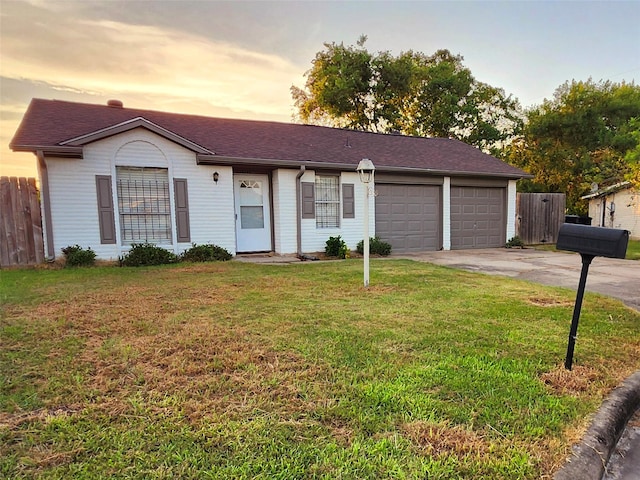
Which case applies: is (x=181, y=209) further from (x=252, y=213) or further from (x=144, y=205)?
(x=252, y=213)

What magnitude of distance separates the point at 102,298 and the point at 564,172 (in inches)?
1057

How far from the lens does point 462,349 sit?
9.81 ft

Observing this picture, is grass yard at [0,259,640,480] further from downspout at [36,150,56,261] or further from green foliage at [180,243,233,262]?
green foliage at [180,243,233,262]

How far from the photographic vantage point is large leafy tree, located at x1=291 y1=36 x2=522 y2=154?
22094mm

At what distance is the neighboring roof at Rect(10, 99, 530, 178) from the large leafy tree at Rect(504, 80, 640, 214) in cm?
1273

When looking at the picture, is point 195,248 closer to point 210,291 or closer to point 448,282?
point 210,291

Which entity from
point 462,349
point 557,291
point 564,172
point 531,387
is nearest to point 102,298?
point 462,349

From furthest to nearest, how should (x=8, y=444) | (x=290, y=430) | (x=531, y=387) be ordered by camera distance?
(x=531, y=387)
(x=290, y=430)
(x=8, y=444)

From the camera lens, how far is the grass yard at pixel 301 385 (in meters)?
1.67

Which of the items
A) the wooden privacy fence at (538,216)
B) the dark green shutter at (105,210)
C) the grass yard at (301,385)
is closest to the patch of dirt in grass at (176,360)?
the grass yard at (301,385)

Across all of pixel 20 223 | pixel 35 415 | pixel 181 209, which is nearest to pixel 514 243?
pixel 181 209

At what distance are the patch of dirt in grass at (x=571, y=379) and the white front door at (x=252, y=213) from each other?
8.34m

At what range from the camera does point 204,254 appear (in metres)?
8.88

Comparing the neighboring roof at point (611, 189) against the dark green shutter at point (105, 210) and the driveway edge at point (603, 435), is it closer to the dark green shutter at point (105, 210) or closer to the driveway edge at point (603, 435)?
the driveway edge at point (603, 435)
